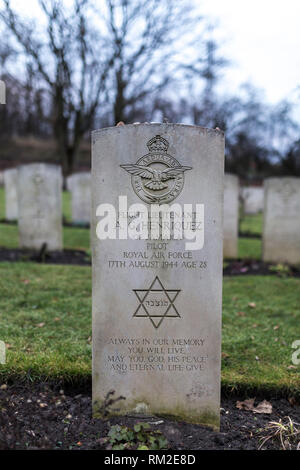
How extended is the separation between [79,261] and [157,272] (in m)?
5.00

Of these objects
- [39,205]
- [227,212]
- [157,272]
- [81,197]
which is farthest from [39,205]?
[157,272]

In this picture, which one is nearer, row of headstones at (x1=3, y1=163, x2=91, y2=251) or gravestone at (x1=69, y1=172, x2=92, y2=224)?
row of headstones at (x1=3, y1=163, x2=91, y2=251)

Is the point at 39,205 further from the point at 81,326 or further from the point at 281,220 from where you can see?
the point at 281,220

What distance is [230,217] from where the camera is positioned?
802 centimetres

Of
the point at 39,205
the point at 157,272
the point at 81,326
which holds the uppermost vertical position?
the point at 39,205

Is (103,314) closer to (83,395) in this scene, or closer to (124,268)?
(124,268)

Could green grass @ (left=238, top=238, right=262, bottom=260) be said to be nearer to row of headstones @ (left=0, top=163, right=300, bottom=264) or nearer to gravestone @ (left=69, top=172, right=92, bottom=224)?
row of headstones @ (left=0, top=163, right=300, bottom=264)

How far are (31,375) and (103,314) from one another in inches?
37.0

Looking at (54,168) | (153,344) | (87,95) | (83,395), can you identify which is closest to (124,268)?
(153,344)

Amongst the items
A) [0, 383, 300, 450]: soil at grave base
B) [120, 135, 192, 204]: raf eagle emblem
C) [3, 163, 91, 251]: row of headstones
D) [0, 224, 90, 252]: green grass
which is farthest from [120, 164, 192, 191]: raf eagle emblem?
[0, 224, 90, 252]: green grass

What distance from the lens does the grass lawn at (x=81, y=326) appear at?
3033 mm

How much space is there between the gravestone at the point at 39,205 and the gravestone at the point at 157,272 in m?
5.41

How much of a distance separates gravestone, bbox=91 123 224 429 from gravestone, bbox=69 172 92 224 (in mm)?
9580

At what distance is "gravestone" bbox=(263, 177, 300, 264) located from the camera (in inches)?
291
